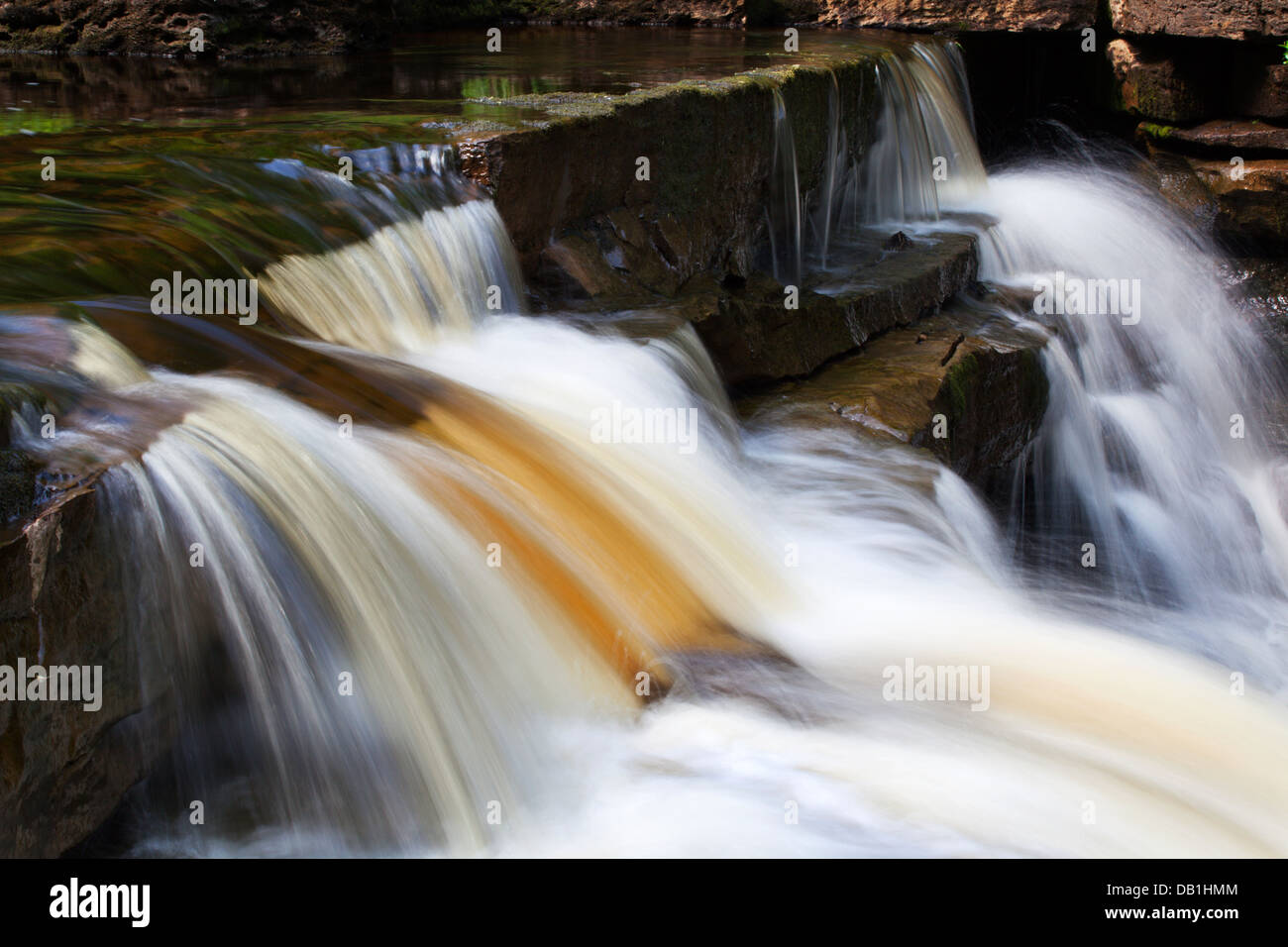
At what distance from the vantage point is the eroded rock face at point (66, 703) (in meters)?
2.72

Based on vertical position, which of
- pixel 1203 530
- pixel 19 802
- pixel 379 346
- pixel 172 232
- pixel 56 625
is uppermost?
pixel 172 232

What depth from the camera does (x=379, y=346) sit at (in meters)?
5.05

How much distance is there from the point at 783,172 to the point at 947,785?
4.80 metres

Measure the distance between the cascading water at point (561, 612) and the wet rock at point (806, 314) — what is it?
41 centimetres

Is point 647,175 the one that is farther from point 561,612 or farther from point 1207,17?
point 1207,17

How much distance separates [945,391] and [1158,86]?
193 inches

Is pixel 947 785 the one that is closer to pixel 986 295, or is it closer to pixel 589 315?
pixel 589 315

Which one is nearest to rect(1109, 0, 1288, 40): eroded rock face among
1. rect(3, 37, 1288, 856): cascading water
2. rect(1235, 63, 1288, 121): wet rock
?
rect(1235, 63, 1288, 121): wet rock

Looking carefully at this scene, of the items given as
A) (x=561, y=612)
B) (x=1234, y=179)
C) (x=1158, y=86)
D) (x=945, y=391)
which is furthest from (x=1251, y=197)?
(x=561, y=612)

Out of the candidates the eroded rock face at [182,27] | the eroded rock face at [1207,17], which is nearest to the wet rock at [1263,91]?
the eroded rock face at [1207,17]

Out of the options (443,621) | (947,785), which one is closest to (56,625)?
(443,621)

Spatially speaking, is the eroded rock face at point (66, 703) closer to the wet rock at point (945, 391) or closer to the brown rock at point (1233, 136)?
the wet rock at point (945, 391)

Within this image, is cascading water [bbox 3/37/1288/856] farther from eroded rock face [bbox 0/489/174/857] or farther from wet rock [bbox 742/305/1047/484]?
wet rock [bbox 742/305/1047/484]

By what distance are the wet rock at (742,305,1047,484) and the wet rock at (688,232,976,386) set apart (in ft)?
0.31
